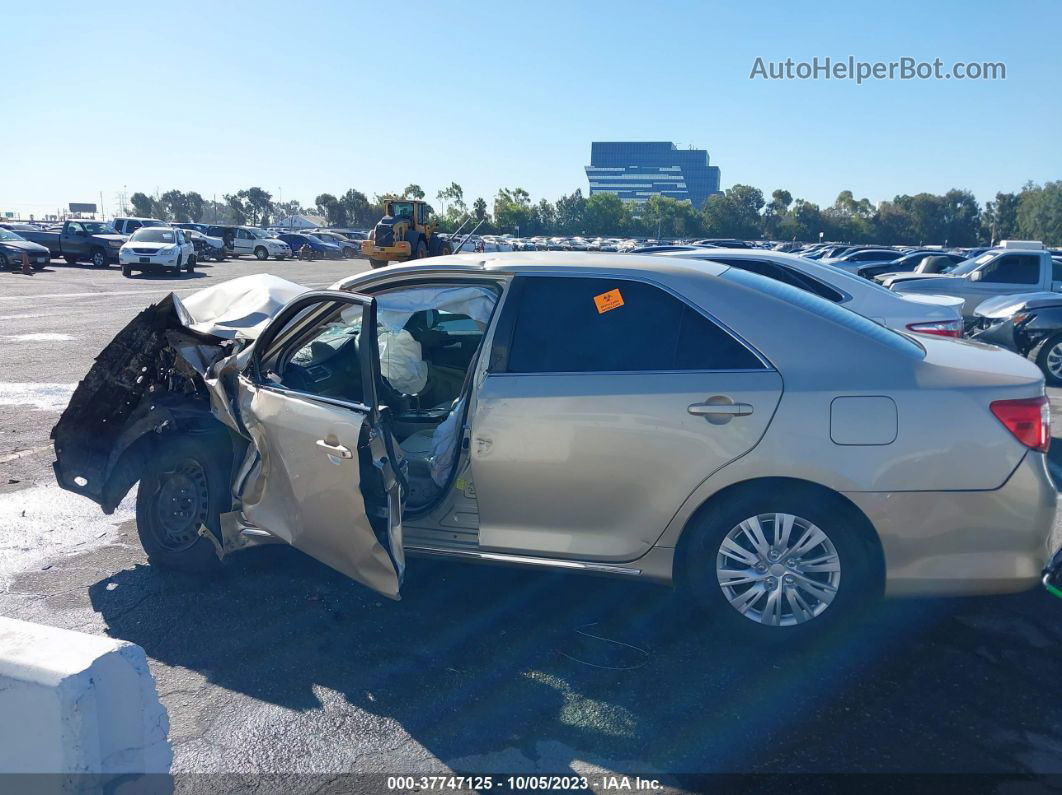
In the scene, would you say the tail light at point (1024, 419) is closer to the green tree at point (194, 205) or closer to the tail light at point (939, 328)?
the tail light at point (939, 328)

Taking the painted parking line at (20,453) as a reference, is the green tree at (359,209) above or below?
above

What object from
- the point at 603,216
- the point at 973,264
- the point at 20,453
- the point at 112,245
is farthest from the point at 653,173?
the point at 20,453

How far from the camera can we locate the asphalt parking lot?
3293 millimetres

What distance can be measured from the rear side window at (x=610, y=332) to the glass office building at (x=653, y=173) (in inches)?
7187

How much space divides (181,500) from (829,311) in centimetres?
358

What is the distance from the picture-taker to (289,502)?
422cm

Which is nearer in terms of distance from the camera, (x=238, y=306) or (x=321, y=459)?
(x=321, y=459)

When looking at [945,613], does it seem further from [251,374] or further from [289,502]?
[251,374]

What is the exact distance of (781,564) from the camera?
151 inches

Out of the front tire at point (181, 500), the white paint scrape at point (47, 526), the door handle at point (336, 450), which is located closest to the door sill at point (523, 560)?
the door handle at point (336, 450)

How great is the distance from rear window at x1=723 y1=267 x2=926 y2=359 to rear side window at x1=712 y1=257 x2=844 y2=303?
167 inches

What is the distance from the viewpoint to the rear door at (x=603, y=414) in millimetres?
3848

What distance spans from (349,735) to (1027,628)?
10.6 ft

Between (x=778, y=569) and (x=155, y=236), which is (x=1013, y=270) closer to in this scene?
(x=778, y=569)
